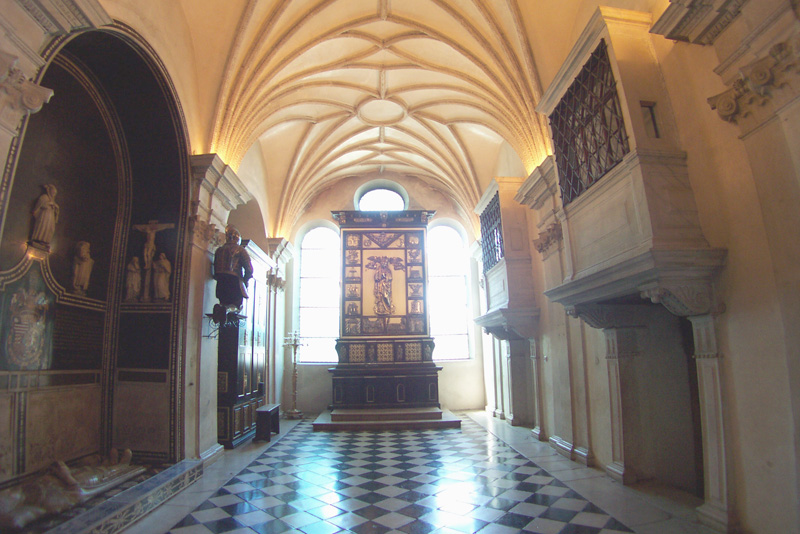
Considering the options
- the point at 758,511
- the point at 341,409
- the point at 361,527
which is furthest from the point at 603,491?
the point at 341,409

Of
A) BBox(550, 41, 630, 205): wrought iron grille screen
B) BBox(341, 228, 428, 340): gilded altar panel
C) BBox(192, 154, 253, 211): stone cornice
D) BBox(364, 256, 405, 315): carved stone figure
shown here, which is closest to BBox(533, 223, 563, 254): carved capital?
BBox(550, 41, 630, 205): wrought iron grille screen

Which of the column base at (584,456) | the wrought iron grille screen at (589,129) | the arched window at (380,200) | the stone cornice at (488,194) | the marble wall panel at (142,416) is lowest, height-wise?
the column base at (584,456)

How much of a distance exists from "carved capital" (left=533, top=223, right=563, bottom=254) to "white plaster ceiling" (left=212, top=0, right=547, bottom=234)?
156 centimetres

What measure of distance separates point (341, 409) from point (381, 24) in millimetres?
9044

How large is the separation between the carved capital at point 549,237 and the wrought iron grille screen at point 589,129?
1.72m

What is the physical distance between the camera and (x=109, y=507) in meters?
4.45

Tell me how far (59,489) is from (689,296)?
659cm

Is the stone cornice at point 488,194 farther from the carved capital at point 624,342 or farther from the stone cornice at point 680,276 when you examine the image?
the stone cornice at point 680,276

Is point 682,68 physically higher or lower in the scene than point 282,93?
lower

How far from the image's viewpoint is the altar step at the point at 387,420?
1032 cm

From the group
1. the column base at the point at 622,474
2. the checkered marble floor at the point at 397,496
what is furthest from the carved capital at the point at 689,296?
the column base at the point at 622,474

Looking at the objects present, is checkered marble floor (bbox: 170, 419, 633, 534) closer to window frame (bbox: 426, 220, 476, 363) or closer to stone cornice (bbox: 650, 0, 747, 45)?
stone cornice (bbox: 650, 0, 747, 45)

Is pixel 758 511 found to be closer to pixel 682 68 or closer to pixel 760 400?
pixel 760 400

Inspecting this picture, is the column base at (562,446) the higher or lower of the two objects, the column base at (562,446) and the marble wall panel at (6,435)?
the lower
